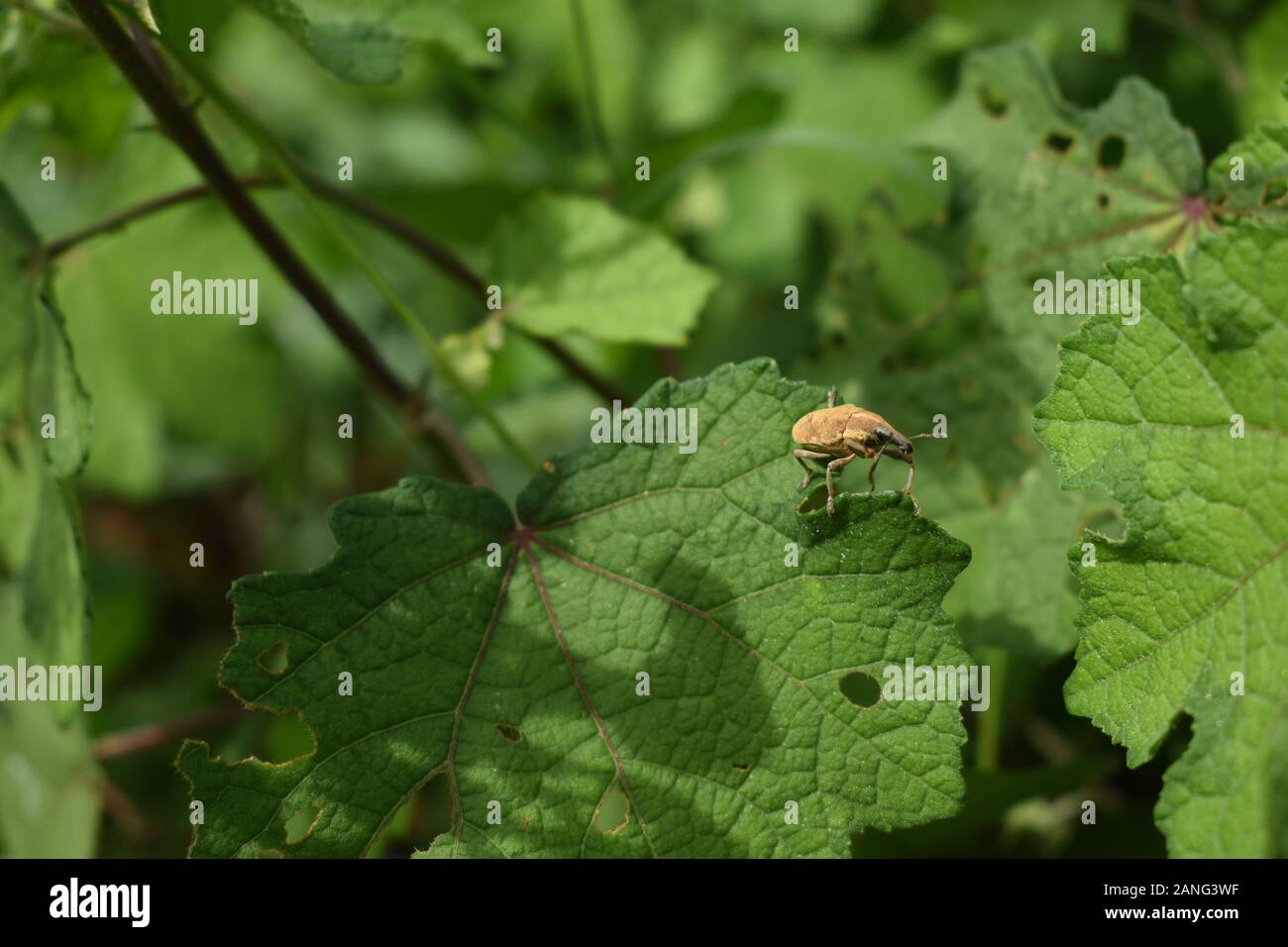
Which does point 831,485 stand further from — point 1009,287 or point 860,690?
point 860,690

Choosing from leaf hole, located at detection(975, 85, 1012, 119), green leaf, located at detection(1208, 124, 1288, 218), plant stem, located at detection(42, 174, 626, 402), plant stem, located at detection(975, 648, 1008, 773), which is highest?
leaf hole, located at detection(975, 85, 1012, 119)

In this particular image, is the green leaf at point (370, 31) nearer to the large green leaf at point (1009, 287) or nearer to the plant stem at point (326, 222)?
the plant stem at point (326, 222)

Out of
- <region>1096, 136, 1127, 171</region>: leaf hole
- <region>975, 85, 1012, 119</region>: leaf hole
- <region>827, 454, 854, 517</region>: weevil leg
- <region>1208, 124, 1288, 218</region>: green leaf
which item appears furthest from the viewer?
<region>975, 85, 1012, 119</region>: leaf hole

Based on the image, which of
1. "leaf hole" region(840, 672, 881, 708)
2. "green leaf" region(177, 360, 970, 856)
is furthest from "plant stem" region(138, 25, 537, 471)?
"leaf hole" region(840, 672, 881, 708)

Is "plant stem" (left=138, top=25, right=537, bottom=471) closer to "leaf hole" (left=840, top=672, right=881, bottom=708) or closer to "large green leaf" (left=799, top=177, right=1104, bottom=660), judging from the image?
"large green leaf" (left=799, top=177, right=1104, bottom=660)

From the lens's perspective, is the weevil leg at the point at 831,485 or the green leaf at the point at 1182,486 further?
the weevil leg at the point at 831,485

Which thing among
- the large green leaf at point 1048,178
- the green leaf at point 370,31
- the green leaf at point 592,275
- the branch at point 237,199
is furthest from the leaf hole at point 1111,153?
the branch at point 237,199
